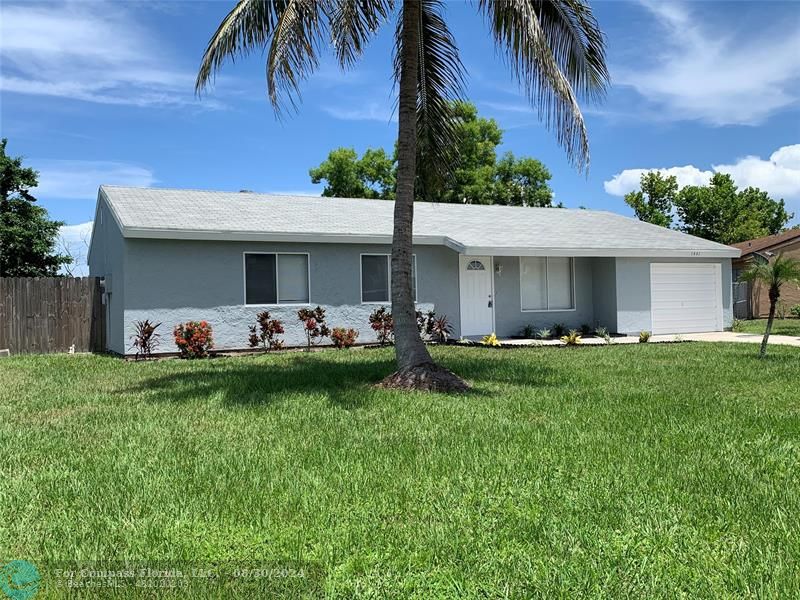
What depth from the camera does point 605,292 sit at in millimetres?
18969

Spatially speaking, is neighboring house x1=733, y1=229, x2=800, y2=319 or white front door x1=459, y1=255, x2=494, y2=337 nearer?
white front door x1=459, y1=255, x2=494, y2=337

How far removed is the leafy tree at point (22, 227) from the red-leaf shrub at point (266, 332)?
1393 centimetres

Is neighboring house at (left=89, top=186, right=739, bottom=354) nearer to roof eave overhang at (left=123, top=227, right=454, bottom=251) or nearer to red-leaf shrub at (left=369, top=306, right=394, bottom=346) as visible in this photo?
roof eave overhang at (left=123, top=227, right=454, bottom=251)

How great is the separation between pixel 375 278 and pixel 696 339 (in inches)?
344

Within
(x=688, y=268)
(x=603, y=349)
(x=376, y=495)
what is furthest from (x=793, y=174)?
(x=376, y=495)

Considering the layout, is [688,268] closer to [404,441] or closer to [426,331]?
[426,331]

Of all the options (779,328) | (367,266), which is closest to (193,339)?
(367,266)

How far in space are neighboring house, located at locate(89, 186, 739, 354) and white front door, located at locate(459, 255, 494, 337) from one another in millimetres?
34

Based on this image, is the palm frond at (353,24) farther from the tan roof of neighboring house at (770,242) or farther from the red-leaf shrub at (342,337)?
the tan roof of neighboring house at (770,242)

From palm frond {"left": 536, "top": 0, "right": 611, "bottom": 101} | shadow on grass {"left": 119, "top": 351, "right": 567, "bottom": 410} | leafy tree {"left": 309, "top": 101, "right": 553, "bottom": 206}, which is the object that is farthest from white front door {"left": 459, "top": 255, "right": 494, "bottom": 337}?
leafy tree {"left": 309, "top": 101, "right": 553, "bottom": 206}

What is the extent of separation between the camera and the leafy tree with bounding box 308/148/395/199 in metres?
38.0

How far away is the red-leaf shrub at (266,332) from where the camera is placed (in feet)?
49.2

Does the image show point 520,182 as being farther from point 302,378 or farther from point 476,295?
point 302,378

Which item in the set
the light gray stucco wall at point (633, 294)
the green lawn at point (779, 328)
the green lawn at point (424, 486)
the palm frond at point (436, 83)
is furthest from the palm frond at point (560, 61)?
the green lawn at point (779, 328)
